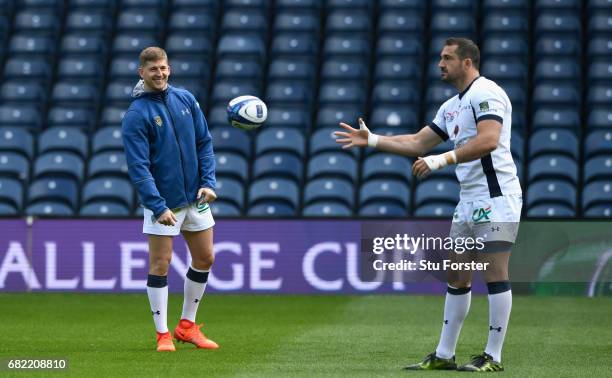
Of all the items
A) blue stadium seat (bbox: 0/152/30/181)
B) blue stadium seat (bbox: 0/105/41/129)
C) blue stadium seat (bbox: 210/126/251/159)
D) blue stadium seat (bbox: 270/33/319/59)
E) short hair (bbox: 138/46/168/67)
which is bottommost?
blue stadium seat (bbox: 0/152/30/181)

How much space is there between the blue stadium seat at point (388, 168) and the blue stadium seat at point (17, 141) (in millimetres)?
3895

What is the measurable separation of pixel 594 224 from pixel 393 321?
3078 millimetres

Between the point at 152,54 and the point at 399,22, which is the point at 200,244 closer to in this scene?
the point at 152,54

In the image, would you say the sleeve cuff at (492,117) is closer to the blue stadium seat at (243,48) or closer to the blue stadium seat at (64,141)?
the blue stadium seat at (64,141)

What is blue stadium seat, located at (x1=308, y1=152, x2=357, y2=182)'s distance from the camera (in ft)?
49.3

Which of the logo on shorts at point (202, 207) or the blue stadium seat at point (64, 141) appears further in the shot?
the blue stadium seat at point (64, 141)

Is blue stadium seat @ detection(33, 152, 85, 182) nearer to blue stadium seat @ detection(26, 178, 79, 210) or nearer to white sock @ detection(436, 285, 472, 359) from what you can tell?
blue stadium seat @ detection(26, 178, 79, 210)

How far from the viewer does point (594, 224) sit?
43.6 feet

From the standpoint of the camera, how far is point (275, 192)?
14797mm

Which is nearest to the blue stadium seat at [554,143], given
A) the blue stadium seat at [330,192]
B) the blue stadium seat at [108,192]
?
the blue stadium seat at [330,192]

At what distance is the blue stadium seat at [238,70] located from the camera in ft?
53.9

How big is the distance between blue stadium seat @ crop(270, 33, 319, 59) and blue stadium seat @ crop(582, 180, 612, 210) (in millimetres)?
4073

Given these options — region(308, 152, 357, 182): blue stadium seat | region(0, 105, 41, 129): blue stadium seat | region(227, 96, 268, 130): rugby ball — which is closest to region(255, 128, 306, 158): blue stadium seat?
region(308, 152, 357, 182): blue stadium seat

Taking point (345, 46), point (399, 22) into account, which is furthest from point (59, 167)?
point (399, 22)
